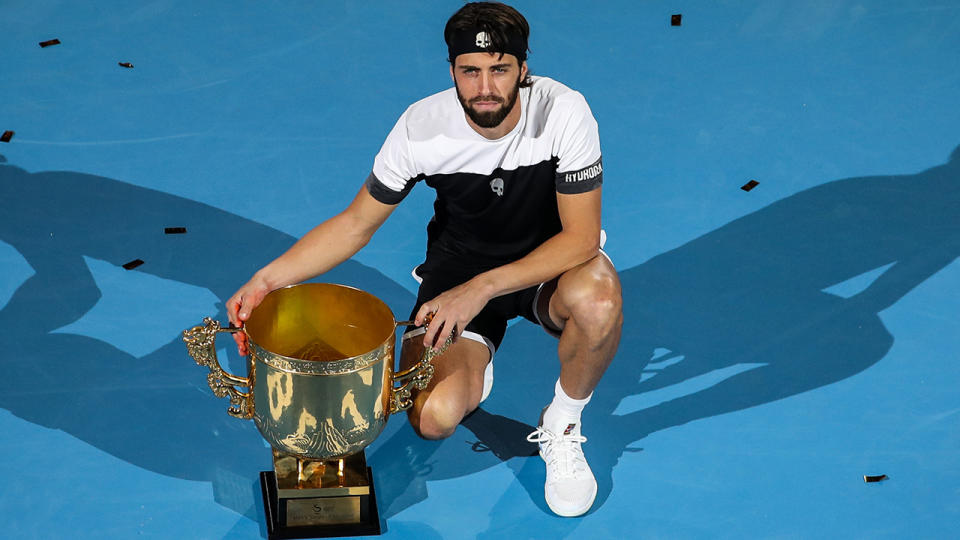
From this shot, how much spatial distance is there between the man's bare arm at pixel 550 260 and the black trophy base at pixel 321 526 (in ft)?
1.56

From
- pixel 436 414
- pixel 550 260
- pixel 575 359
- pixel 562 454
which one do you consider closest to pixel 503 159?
pixel 550 260

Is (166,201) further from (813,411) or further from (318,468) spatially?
(813,411)

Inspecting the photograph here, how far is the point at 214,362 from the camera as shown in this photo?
8.14 ft

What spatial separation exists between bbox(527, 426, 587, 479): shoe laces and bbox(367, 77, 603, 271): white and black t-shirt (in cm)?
50

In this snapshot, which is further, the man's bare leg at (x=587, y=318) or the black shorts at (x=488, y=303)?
the black shorts at (x=488, y=303)

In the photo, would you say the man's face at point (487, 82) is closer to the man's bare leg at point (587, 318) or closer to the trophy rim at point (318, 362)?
the man's bare leg at point (587, 318)

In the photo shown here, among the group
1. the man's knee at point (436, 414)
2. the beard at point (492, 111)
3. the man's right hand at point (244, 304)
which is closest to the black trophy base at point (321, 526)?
the man's knee at point (436, 414)

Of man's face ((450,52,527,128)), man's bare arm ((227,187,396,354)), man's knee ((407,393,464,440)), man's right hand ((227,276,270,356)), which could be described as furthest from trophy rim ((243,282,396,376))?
man's face ((450,52,527,128))

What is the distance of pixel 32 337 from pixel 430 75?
2000 millimetres

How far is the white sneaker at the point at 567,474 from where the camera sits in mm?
2787

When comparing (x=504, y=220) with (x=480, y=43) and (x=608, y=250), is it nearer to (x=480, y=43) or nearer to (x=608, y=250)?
(x=480, y=43)

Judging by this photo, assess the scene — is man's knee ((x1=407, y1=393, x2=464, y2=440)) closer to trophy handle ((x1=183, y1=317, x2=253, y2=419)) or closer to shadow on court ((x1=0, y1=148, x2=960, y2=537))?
shadow on court ((x1=0, y1=148, x2=960, y2=537))

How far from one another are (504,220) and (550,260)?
206mm

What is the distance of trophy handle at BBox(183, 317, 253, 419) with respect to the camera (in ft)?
7.92
